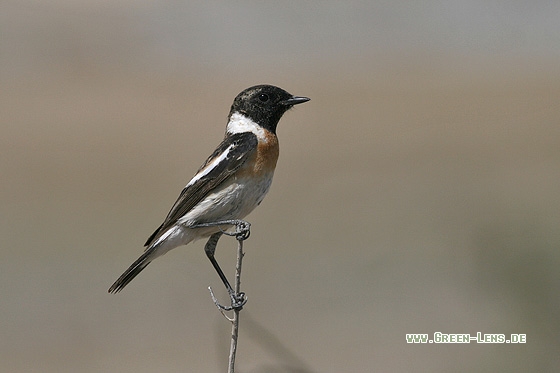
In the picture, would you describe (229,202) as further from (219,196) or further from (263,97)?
(263,97)

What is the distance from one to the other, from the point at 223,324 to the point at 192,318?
6.86ft

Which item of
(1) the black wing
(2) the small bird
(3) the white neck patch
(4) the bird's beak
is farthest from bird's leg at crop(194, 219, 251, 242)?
(4) the bird's beak

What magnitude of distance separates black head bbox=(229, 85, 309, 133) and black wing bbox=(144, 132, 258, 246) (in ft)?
1.06

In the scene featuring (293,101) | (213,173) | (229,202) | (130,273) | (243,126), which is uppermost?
(293,101)

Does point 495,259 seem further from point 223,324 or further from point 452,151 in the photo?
point 452,151

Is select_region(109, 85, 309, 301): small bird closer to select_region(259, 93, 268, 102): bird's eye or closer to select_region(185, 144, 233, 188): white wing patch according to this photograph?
select_region(185, 144, 233, 188): white wing patch

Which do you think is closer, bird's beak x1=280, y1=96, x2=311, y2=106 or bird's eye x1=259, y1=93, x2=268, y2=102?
bird's beak x1=280, y1=96, x2=311, y2=106

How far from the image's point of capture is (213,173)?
225 inches

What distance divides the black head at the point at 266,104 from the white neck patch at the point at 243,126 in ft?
0.11

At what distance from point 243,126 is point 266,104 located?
21 centimetres

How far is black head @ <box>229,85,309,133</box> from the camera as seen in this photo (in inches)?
242

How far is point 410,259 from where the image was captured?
12359 mm

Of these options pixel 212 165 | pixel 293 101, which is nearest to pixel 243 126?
pixel 293 101

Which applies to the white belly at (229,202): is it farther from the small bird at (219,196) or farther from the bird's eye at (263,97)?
the bird's eye at (263,97)
